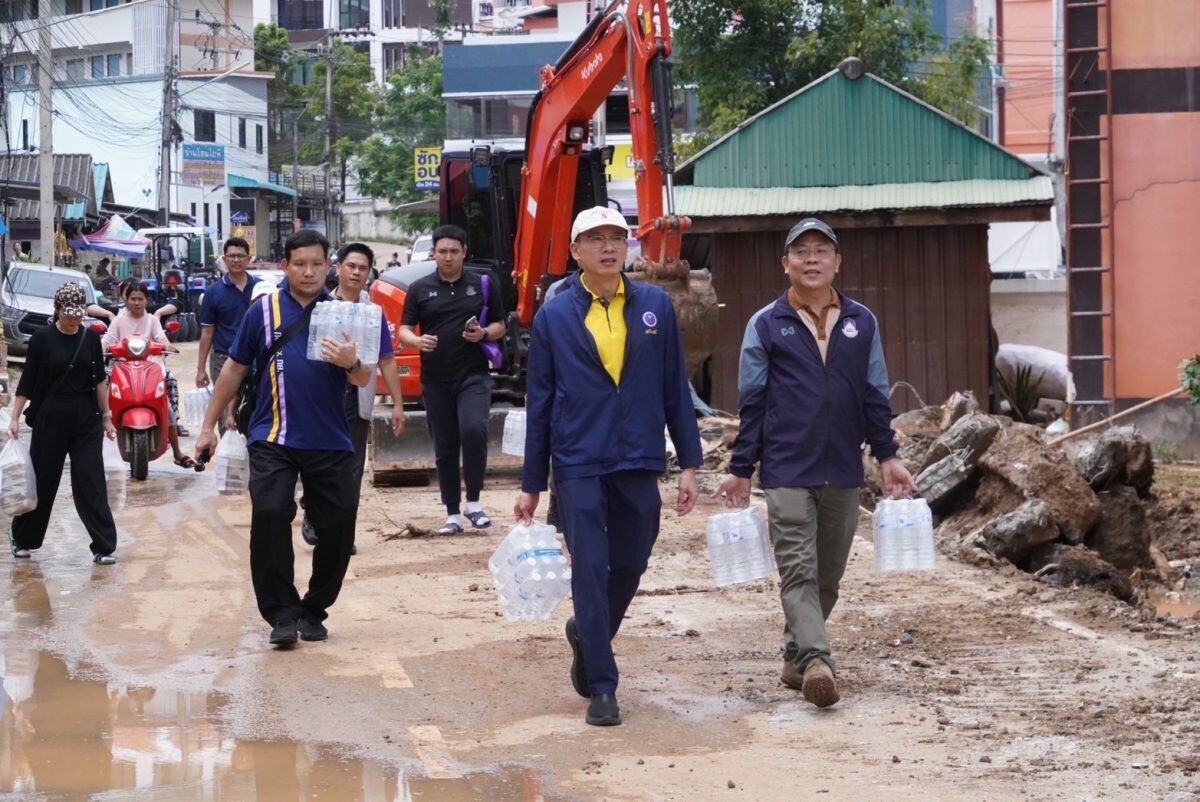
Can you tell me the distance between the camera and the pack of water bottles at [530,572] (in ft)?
22.3

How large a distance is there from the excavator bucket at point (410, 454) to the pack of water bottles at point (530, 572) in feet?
26.4

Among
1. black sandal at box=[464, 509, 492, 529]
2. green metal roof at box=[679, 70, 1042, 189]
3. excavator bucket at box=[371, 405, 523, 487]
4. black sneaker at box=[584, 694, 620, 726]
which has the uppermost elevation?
green metal roof at box=[679, 70, 1042, 189]

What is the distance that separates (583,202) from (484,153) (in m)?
1.14

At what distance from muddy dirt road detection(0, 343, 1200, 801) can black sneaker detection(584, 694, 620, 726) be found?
0.06 metres

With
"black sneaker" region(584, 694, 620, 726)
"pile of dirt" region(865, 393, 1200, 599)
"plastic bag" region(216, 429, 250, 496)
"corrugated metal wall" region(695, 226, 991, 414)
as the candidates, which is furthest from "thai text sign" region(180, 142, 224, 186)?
"black sneaker" region(584, 694, 620, 726)

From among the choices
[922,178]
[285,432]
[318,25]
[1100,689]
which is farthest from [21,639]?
[318,25]

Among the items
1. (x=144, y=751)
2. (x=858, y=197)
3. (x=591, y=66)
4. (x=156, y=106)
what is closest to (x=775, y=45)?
(x=858, y=197)

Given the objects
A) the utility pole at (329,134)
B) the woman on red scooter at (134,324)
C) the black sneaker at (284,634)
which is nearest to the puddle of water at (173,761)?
the black sneaker at (284,634)

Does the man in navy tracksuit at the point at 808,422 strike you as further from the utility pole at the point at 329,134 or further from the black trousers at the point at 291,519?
the utility pole at the point at 329,134

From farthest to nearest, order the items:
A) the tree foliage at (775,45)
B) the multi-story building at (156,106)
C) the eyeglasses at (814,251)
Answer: the multi-story building at (156,106) < the tree foliage at (775,45) < the eyeglasses at (814,251)

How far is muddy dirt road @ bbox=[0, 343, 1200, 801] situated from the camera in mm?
5801

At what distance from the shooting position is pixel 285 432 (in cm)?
804

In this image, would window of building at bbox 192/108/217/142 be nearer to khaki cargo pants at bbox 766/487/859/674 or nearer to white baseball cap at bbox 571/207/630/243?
white baseball cap at bbox 571/207/630/243

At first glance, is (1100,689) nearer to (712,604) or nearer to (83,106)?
(712,604)
